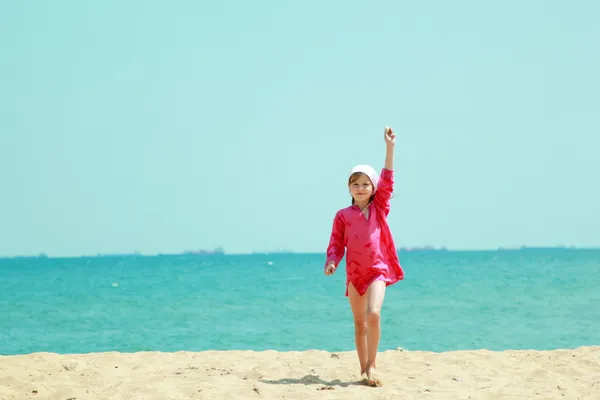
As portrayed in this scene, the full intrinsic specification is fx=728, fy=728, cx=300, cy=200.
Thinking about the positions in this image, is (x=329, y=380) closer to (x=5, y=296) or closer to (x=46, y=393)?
(x=46, y=393)

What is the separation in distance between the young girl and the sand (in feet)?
1.32

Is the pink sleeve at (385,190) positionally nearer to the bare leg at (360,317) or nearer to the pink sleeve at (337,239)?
the pink sleeve at (337,239)

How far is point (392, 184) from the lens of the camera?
20.1 feet

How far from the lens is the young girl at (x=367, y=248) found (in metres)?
6.08

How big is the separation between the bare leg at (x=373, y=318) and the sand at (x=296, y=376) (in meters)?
0.15

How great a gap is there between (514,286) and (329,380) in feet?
94.4

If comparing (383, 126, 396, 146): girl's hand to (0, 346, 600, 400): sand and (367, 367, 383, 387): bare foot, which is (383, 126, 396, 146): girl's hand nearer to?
(367, 367, 383, 387): bare foot

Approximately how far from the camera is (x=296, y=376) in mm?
6711

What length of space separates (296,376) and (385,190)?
6.38 feet

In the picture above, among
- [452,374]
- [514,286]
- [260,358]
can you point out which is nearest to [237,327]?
[260,358]

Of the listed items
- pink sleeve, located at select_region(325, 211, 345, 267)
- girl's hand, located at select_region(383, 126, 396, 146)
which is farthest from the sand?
girl's hand, located at select_region(383, 126, 396, 146)

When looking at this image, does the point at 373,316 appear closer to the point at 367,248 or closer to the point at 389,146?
the point at 367,248

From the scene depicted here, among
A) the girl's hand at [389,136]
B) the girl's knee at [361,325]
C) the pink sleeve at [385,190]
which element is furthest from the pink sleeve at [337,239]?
the girl's hand at [389,136]

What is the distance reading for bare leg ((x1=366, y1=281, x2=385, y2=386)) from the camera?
19.5 ft
